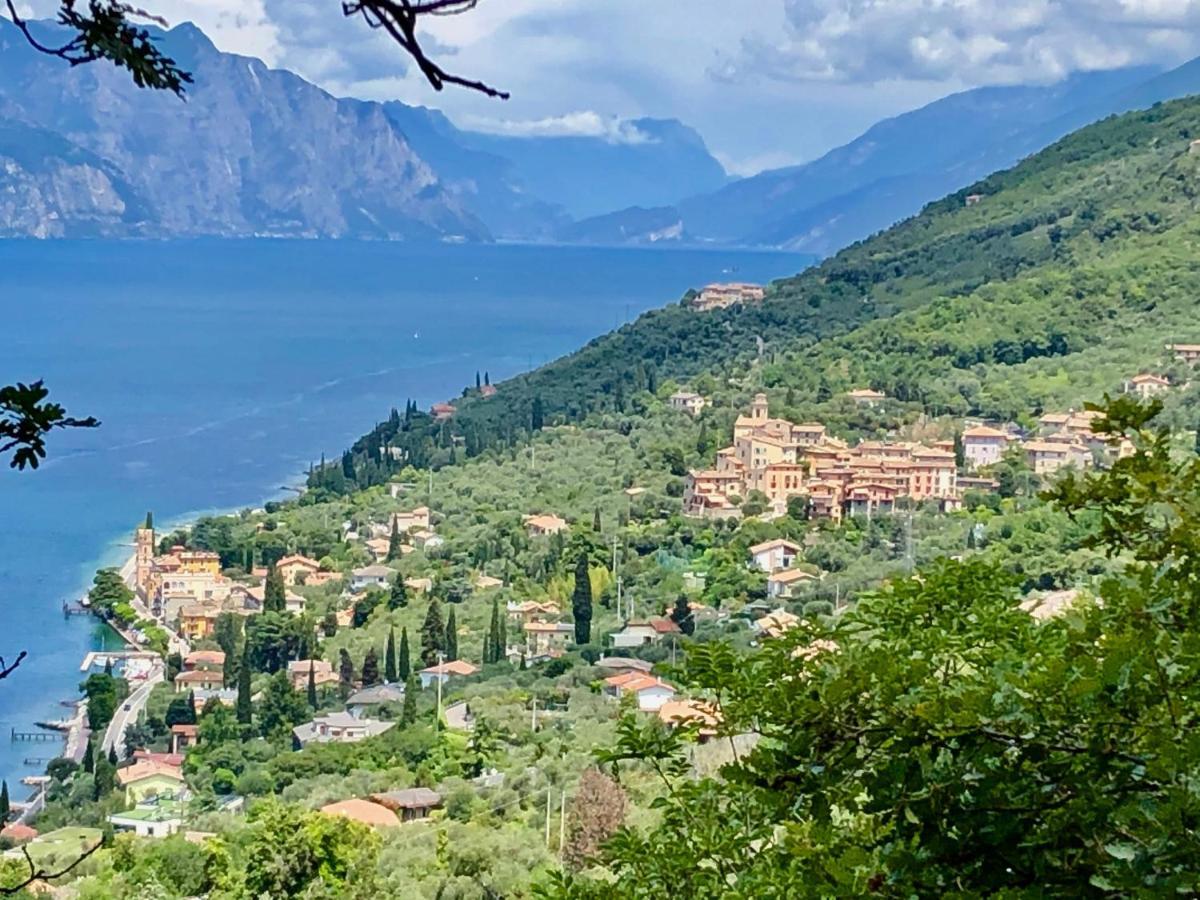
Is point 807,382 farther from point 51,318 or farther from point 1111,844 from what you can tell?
point 51,318

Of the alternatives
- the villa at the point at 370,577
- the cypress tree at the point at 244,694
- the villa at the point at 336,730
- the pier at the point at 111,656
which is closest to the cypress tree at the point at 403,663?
the villa at the point at 336,730

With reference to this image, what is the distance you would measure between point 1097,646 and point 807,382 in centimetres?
2673

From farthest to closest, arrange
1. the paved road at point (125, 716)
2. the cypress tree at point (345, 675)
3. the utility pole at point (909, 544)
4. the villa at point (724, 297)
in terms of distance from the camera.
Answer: the villa at point (724, 297)
the utility pole at point (909, 544)
the cypress tree at point (345, 675)
the paved road at point (125, 716)

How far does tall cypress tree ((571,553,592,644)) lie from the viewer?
1870 centimetres

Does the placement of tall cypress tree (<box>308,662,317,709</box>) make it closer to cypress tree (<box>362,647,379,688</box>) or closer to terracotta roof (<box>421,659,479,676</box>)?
cypress tree (<box>362,647,379,688</box>)

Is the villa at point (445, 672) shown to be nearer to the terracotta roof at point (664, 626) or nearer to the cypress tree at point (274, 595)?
the terracotta roof at point (664, 626)

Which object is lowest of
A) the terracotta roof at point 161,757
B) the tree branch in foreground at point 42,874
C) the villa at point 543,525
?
the terracotta roof at point 161,757

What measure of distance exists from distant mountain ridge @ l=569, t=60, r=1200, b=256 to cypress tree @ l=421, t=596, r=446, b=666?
97963 mm

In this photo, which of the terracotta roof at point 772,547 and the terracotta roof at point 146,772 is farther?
the terracotta roof at point 772,547

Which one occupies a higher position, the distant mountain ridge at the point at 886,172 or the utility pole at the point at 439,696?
the distant mountain ridge at the point at 886,172

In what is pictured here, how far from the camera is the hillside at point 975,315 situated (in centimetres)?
2834

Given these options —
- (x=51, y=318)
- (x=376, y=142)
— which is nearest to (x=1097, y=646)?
(x=51, y=318)

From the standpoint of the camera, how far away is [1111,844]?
5.85 ft

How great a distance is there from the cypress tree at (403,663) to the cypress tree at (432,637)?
0.85 feet
